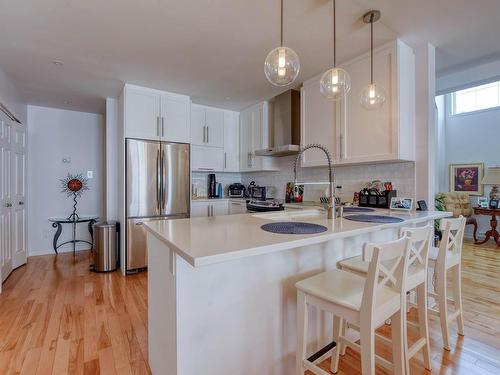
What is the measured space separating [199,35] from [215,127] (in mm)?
2215

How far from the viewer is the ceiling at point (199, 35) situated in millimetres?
1925

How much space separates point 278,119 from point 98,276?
3.20m

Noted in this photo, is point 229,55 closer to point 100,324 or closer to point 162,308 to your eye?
point 162,308

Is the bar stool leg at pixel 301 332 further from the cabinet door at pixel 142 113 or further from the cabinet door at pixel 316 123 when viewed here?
the cabinet door at pixel 142 113

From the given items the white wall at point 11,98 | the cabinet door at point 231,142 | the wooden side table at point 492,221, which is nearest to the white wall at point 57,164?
the white wall at point 11,98

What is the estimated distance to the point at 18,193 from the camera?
3.58 m

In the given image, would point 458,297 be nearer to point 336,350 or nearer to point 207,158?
point 336,350

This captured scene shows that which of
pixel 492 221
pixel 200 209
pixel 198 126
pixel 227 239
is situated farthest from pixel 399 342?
pixel 492 221

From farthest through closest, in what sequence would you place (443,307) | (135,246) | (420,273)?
1. (135,246)
2. (443,307)
3. (420,273)

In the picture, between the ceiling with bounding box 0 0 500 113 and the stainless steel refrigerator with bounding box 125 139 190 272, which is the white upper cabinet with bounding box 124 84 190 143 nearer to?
the stainless steel refrigerator with bounding box 125 139 190 272

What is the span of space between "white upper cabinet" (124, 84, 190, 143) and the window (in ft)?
18.1

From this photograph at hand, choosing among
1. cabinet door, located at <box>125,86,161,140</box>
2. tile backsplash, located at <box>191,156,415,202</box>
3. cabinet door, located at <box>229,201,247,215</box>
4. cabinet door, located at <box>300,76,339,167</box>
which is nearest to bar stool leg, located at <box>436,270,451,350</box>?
tile backsplash, located at <box>191,156,415,202</box>

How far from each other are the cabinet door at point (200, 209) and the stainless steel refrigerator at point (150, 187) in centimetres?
27

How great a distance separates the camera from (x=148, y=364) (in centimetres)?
166
